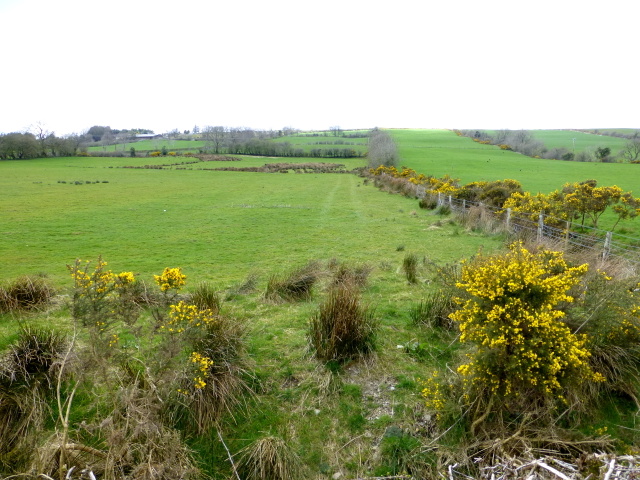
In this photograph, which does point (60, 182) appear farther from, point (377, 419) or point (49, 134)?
point (49, 134)

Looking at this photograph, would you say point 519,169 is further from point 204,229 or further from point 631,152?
point 204,229

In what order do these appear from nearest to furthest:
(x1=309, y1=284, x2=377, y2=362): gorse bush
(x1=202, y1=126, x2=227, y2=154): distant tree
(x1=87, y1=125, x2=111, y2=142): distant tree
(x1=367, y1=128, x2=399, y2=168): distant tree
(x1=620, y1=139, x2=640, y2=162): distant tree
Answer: (x1=309, y1=284, x2=377, y2=362): gorse bush < (x1=367, y1=128, x2=399, y2=168): distant tree < (x1=620, y1=139, x2=640, y2=162): distant tree < (x1=202, y1=126, x2=227, y2=154): distant tree < (x1=87, y1=125, x2=111, y2=142): distant tree

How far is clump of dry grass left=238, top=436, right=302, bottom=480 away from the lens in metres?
3.49

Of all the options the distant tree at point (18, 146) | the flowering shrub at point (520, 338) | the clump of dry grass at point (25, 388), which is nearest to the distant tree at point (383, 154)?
the flowering shrub at point (520, 338)

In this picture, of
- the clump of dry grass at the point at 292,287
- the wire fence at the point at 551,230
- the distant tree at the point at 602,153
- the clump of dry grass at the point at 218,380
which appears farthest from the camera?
the distant tree at the point at 602,153

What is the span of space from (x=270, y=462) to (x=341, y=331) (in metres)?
2.02

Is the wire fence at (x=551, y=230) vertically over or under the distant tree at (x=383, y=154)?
under

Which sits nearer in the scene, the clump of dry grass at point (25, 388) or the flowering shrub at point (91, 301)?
the clump of dry grass at point (25, 388)

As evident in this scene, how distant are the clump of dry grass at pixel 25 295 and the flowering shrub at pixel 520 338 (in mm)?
8185

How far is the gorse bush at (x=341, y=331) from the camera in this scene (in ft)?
16.8

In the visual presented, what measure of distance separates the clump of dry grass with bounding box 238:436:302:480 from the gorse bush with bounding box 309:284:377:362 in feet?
5.28

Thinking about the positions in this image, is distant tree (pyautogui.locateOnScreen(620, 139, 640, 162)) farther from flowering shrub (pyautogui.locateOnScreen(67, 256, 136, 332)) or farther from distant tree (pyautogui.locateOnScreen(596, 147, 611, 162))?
flowering shrub (pyautogui.locateOnScreen(67, 256, 136, 332))

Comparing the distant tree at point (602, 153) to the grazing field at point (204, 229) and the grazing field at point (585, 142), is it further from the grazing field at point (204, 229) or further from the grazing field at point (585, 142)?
the grazing field at point (204, 229)

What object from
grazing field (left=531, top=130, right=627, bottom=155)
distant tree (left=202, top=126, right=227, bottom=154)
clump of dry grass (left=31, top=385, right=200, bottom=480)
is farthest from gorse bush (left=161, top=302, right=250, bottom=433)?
distant tree (left=202, top=126, right=227, bottom=154)
